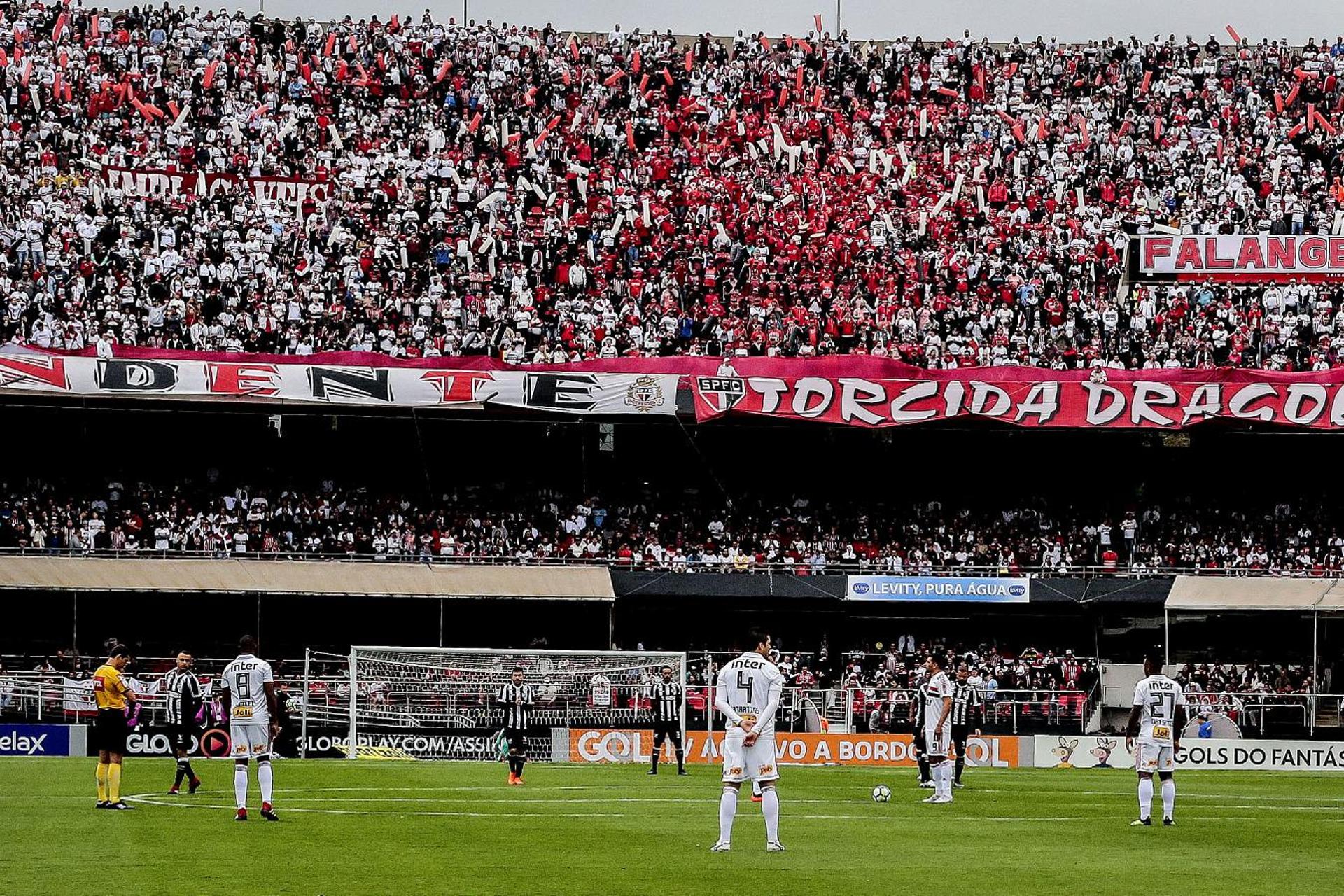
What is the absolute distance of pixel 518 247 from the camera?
2056 inches

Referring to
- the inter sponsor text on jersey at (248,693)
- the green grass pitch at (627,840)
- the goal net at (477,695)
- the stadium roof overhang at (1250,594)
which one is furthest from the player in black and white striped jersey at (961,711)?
the stadium roof overhang at (1250,594)

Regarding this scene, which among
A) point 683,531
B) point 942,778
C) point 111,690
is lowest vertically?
point 942,778

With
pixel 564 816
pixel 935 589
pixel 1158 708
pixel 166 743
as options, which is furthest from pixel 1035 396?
pixel 564 816

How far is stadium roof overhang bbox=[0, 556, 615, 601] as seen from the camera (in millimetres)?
43406

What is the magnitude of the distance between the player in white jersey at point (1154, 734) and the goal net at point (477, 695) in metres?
17.0

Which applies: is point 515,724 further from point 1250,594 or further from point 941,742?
point 1250,594

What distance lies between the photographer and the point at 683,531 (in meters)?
49.9

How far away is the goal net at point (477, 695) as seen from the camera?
39.0 meters

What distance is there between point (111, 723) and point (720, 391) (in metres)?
26.0

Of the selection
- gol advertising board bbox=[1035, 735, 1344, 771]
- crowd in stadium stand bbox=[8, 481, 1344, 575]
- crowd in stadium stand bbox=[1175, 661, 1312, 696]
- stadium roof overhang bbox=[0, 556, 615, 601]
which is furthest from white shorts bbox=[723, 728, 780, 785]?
crowd in stadium stand bbox=[1175, 661, 1312, 696]

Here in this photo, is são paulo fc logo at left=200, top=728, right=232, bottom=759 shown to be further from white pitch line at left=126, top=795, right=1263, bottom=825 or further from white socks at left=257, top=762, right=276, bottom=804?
white socks at left=257, top=762, right=276, bottom=804

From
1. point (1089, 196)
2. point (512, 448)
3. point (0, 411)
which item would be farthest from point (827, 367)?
point (0, 411)

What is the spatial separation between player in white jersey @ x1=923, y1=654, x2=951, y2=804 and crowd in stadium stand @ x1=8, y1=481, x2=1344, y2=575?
20.5 metres

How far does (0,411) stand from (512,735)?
76.9 ft
